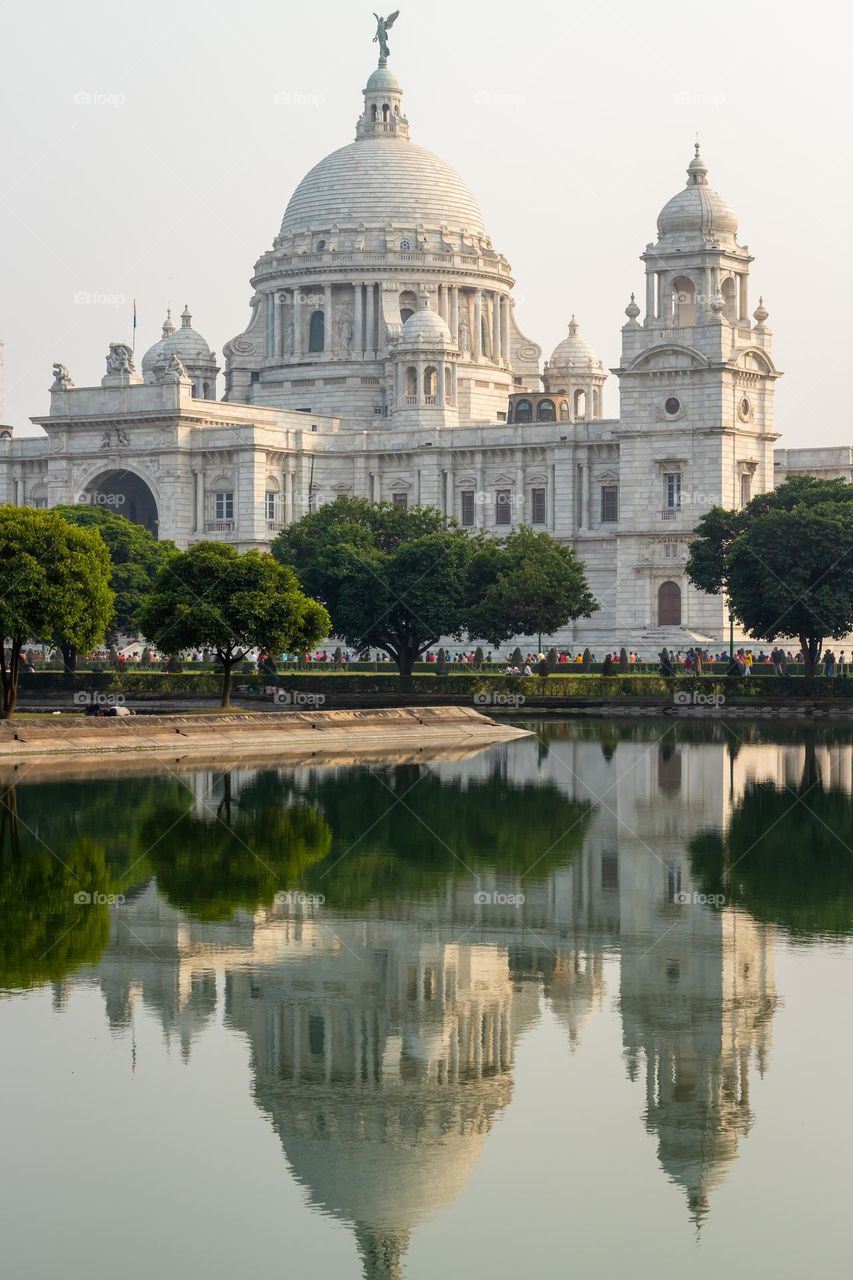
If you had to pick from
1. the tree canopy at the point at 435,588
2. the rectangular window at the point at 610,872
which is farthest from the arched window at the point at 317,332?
the rectangular window at the point at 610,872

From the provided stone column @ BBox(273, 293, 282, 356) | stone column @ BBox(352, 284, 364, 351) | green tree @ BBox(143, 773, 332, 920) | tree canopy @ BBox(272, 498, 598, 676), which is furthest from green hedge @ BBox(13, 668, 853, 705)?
stone column @ BBox(273, 293, 282, 356)

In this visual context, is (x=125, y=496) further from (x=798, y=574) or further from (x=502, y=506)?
(x=798, y=574)

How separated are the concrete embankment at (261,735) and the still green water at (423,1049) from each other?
14.2 metres

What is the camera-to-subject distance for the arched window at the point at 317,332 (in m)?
143

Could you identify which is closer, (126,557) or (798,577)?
(798,577)

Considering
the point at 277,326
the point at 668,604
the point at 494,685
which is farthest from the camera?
the point at 277,326

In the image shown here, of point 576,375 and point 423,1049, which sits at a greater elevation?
point 576,375

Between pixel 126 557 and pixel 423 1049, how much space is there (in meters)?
83.3

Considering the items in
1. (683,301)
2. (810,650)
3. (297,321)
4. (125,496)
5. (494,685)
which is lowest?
(494,685)

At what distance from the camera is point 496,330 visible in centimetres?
14562

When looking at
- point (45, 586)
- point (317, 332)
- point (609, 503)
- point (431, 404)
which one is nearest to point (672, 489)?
point (609, 503)

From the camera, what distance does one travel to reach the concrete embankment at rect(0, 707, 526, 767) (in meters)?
54.1

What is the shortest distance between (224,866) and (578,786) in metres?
15.1

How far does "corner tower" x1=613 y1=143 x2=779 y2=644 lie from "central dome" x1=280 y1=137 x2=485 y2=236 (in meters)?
36.8
